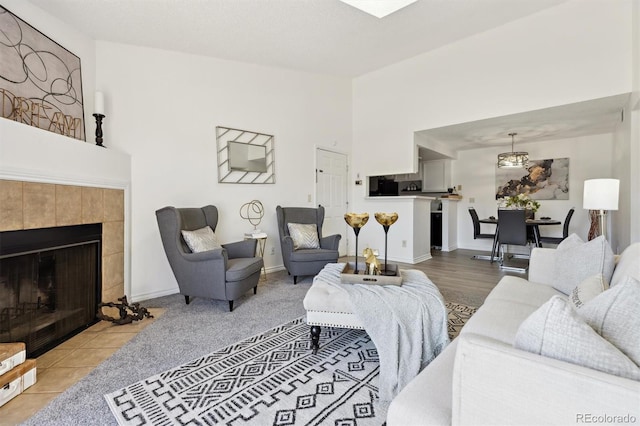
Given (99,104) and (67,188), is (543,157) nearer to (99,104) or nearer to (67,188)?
(99,104)

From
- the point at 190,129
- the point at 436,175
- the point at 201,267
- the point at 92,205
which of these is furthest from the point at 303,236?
the point at 436,175

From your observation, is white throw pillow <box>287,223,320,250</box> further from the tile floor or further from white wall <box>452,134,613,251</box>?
white wall <box>452,134,613,251</box>

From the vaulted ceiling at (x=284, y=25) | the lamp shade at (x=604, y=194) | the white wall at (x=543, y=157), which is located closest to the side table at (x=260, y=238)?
the vaulted ceiling at (x=284, y=25)

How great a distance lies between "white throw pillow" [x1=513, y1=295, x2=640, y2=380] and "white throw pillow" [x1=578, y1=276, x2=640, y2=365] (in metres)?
0.07

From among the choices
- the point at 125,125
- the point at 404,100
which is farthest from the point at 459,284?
the point at 125,125

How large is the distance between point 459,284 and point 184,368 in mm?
3203

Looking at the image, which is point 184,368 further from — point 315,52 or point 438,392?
point 315,52

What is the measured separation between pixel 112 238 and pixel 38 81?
1427mm

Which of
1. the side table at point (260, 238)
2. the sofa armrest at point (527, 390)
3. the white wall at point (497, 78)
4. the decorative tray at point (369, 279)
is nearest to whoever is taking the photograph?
the sofa armrest at point (527, 390)

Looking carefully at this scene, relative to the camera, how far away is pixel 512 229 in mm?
4699

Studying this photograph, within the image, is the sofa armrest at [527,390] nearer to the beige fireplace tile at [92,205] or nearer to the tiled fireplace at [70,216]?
the tiled fireplace at [70,216]

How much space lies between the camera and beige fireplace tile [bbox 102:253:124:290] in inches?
107

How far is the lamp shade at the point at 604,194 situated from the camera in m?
2.72

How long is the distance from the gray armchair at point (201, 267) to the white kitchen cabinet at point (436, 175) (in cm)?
522
